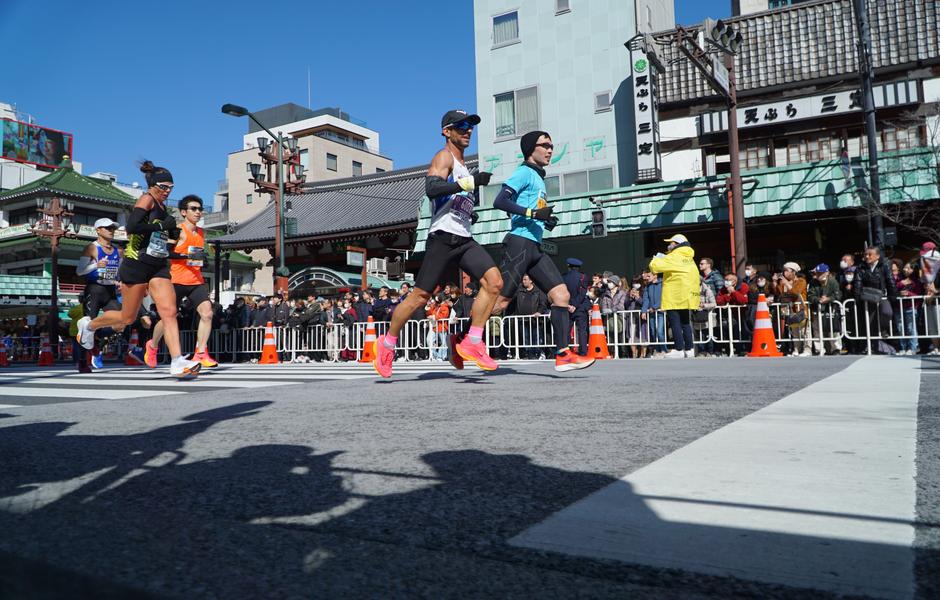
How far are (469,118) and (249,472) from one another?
14.3 feet

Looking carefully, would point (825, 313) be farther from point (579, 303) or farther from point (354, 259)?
point (354, 259)

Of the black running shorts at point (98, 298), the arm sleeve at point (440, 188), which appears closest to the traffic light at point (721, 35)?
the arm sleeve at point (440, 188)

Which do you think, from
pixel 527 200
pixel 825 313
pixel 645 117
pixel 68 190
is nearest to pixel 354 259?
pixel 645 117

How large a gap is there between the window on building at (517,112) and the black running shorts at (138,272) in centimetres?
1733

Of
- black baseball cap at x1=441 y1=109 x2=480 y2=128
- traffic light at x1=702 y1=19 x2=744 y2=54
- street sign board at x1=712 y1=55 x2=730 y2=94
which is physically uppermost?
traffic light at x1=702 y1=19 x2=744 y2=54

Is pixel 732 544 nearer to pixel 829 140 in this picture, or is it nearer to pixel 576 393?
pixel 576 393

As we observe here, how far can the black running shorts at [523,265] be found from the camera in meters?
5.87

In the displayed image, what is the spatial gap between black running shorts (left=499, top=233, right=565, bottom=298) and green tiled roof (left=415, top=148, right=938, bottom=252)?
14.1 meters

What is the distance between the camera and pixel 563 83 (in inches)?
880

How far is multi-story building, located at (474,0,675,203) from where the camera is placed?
2136 cm

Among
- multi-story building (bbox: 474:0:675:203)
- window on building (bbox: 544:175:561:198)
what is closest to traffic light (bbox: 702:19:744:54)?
multi-story building (bbox: 474:0:675:203)

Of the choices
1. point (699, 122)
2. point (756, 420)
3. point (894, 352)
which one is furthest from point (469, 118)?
point (699, 122)

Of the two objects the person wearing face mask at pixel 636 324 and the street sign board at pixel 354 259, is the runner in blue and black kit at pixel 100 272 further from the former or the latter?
the street sign board at pixel 354 259

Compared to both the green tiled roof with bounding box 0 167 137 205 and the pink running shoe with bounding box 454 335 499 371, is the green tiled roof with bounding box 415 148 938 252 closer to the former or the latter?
the pink running shoe with bounding box 454 335 499 371
